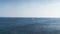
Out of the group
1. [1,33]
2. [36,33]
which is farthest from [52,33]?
[1,33]

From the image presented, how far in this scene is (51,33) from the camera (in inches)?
208

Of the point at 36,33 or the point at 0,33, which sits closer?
the point at 0,33

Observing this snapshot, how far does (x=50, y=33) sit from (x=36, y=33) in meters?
0.70

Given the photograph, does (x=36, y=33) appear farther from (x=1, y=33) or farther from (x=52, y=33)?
(x=1, y=33)

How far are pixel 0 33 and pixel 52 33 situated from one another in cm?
255

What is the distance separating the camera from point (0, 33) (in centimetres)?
500

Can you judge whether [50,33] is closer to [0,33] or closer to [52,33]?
Result: [52,33]

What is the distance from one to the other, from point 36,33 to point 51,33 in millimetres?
755

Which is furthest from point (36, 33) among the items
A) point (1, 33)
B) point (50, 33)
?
point (1, 33)

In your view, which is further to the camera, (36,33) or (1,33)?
(36,33)

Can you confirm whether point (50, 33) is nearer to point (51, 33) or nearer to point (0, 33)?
point (51, 33)

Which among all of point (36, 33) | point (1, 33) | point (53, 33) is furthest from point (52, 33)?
point (1, 33)

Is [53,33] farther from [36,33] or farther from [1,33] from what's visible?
[1,33]

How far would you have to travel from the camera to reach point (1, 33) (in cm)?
500
